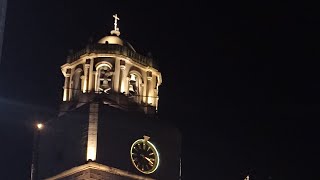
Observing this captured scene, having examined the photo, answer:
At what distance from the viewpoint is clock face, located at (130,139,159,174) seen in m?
40.8

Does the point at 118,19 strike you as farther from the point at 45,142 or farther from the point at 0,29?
the point at 0,29

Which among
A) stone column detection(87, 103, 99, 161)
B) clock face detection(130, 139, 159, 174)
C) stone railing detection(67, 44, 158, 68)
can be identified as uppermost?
stone railing detection(67, 44, 158, 68)

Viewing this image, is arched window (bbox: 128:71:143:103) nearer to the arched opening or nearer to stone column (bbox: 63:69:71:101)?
the arched opening

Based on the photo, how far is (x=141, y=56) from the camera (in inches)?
1702

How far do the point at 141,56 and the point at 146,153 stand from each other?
218 inches

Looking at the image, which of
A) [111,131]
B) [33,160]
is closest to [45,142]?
[33,160]

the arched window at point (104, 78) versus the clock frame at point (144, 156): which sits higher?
the arched window at point (104, 78)

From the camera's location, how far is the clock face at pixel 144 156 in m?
40.8

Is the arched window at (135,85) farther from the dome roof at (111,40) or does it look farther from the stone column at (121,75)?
the dome roof at (111,40)

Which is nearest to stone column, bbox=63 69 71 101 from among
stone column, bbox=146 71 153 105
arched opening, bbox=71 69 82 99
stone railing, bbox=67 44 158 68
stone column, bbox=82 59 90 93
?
arched opening, bbox=71 69 82 99

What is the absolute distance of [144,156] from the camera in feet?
136

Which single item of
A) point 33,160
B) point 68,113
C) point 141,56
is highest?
point 141,56

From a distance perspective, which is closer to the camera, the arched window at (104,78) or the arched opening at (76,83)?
the arched window at (104,78)

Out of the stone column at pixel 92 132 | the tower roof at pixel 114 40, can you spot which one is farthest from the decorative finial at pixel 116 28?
the stone column at pixel 92 132
